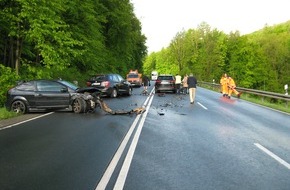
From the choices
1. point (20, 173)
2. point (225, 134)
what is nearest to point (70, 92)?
point (225, 134)

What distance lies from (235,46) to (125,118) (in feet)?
254

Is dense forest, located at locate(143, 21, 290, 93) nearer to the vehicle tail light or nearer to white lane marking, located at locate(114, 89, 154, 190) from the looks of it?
the vehicle tail light

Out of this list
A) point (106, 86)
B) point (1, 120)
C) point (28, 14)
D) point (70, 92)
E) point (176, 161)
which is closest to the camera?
point (176, 161)

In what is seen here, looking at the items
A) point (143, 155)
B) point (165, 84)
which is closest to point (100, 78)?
Answer: point (165, 84)

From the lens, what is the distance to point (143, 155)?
7930mm

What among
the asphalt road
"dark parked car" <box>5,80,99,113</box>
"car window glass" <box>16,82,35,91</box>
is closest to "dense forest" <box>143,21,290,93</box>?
"dark parked car" <box>5,80,99,113</box>

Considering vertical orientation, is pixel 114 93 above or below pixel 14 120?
above

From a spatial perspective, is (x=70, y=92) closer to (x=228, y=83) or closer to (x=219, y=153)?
(x=219, y=153)

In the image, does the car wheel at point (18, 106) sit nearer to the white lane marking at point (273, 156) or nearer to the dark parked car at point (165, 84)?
the white lane marking at point (273, 156)

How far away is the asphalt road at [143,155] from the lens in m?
5.96

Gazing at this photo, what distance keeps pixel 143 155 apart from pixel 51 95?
9.56 meters

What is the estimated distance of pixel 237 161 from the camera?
24.5ft

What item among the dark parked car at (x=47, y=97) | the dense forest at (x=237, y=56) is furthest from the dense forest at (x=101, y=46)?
the dark parked car at (x=47, y=97)

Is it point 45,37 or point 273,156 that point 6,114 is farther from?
Result: point 273,156
